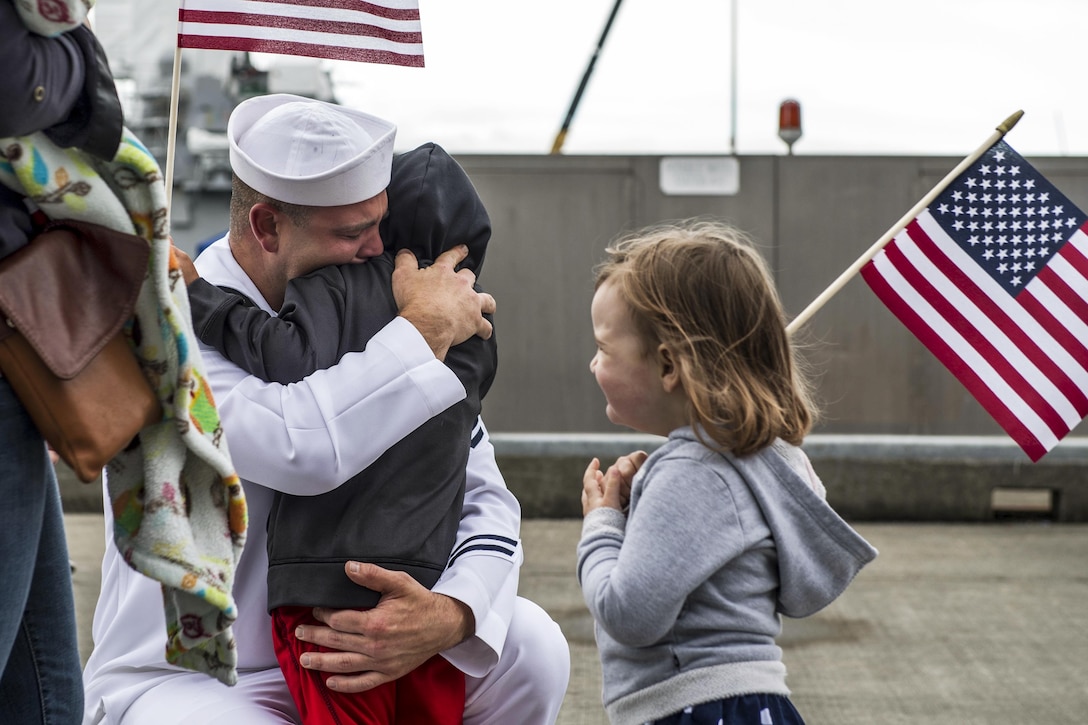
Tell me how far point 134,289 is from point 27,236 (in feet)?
0.40

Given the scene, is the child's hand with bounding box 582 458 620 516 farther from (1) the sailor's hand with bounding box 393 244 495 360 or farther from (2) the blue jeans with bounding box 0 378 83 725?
(2) the blue jeans with bounding box 0 378 83 725

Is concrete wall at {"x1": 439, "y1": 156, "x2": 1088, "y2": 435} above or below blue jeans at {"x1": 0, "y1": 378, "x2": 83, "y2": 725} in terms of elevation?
below

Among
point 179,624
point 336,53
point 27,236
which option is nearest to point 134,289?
point 27,236

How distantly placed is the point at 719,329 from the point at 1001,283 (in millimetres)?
1316

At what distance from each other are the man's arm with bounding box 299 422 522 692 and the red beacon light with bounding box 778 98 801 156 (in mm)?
6292

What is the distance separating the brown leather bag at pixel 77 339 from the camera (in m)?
1.25

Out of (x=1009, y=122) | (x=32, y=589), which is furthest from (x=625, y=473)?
(x=1009, y=122)

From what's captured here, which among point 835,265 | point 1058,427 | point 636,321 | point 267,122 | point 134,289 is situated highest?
point 267,122

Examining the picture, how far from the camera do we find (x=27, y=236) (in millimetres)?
1312

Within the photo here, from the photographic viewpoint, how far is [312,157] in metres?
1.88

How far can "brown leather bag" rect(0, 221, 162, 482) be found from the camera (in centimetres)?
125

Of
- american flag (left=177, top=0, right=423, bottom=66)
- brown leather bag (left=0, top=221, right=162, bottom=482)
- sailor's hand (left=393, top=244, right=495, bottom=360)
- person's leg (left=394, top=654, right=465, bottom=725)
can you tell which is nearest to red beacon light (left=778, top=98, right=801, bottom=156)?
american flag (left=177, top=0, right=423, bottom=66)

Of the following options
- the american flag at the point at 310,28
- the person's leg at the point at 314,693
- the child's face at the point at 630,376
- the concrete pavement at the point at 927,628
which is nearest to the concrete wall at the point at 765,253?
the concrete pavement at the point at 927,628

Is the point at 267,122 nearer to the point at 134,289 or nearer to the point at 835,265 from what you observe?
the point at 134,289
